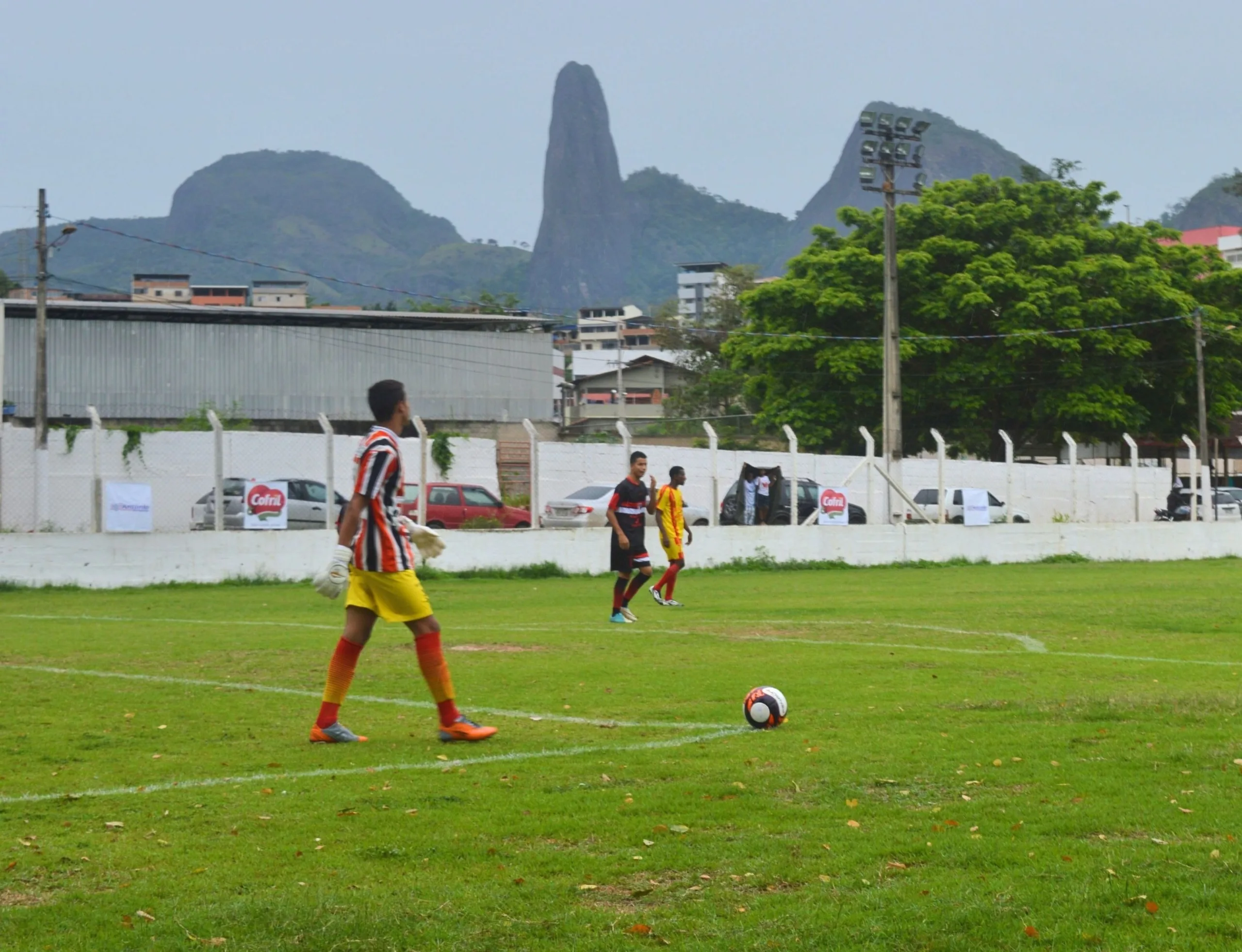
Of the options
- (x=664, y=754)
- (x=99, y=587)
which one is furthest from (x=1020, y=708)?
(x=99, y=587)

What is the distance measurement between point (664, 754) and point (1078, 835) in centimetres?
240

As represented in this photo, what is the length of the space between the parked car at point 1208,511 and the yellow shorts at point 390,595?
91.0ft

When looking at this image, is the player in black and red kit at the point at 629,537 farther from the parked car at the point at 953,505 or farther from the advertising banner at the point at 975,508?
the parked car at the point at 953,505

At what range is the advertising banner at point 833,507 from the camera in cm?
2758

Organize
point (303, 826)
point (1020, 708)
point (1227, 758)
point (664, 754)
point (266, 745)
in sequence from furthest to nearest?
point (1020, 708)
point (266, 745)
point (664, 754)
point (1227, 758)
point (303, 826)

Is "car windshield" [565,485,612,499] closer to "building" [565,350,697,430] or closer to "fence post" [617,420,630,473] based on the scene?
"fence post" [617,420,630,473]

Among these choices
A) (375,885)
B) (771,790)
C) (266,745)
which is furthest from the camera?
(266,745)

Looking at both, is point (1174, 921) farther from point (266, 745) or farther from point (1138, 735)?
point (266, 745)

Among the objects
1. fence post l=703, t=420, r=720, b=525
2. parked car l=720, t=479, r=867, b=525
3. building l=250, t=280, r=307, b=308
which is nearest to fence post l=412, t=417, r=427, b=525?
fence post l=703, t=420, r=720, b=525

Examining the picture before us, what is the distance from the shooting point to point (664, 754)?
727cm

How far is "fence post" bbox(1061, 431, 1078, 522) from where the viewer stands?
100 feet

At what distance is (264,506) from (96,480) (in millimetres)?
2592

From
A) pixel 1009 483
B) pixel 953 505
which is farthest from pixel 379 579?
pixel 953 505

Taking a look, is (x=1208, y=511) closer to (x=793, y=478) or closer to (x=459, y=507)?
(x=793, y=478)
